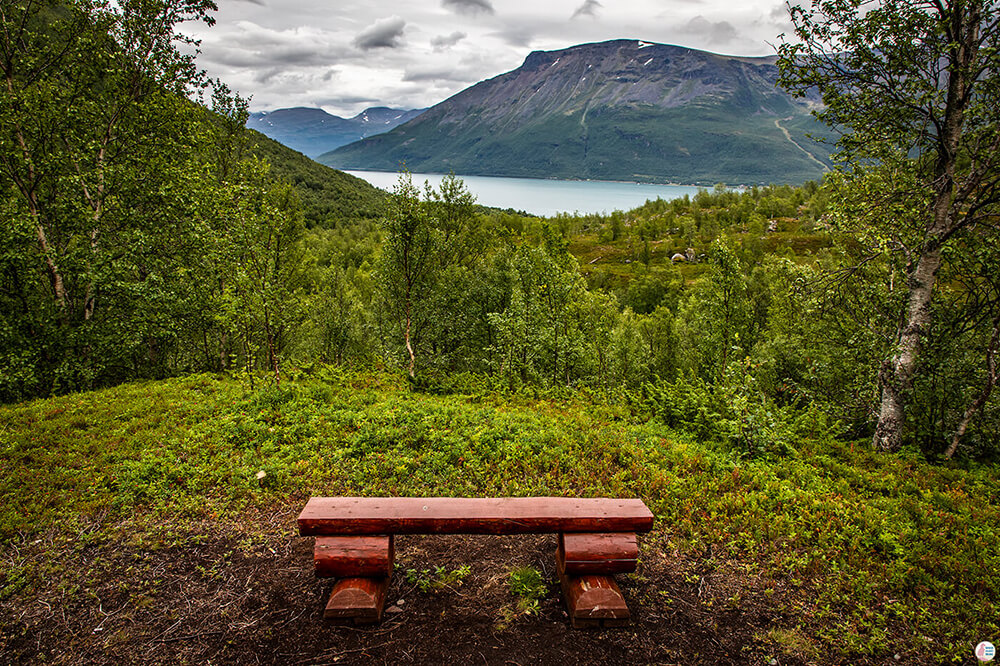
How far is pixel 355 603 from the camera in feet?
14.2

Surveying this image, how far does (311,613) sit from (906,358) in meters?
10.6

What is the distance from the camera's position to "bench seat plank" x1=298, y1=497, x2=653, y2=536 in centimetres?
443

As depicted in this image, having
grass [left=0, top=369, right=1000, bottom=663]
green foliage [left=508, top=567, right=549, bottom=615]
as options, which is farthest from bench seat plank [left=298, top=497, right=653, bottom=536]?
grass [left=0, top=369, right=1000, bottom=663]

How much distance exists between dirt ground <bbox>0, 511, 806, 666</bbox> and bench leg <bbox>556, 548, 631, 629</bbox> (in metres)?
0.10

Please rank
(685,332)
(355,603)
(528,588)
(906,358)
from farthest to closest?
(685,332), (906,358), (528,588), (355,603)

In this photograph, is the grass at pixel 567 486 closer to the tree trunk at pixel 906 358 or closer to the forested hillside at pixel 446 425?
the forested hillside at pixel 446 425

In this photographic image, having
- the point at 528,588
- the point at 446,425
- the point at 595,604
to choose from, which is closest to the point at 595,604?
the point at 595,604

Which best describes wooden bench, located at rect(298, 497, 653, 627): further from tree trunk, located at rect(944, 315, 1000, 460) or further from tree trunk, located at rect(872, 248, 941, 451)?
tree trunk, located at rect(944, 315, 1000, 460)

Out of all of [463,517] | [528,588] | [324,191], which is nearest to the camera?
[463,517]

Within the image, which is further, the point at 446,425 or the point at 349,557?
the point at 446,425

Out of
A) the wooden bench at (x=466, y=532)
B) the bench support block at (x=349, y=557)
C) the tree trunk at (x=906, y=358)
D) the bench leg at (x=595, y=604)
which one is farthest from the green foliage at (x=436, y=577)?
the tree trunk at (x=906, y=358)

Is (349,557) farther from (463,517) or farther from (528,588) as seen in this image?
(528,588)

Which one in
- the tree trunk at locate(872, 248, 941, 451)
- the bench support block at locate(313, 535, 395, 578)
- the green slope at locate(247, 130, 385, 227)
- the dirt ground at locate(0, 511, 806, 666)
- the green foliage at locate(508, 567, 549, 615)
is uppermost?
the green slope at locate(247, 130, 385, 227)

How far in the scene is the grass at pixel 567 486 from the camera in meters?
4.76
